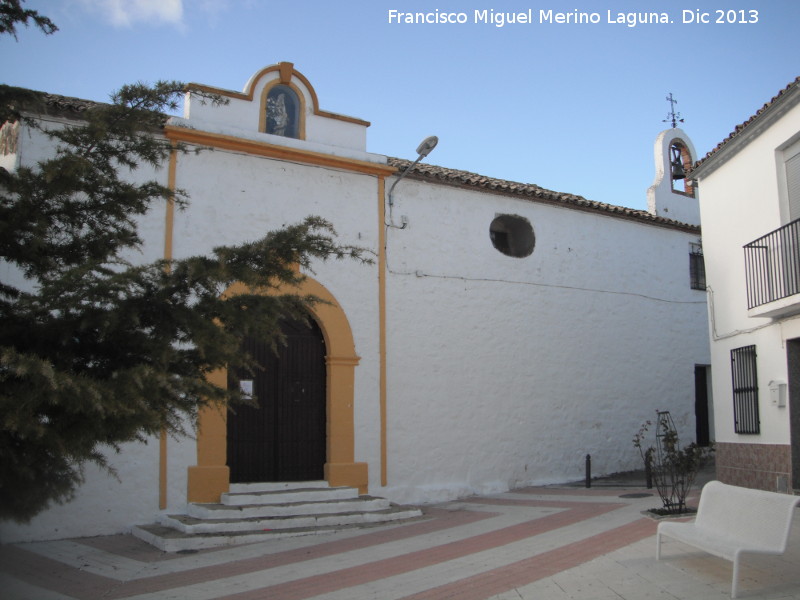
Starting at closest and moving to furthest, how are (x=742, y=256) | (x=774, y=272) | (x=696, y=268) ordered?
1. (x=774, y=272)
2. (x=742, y=256)
3. (x=696, y=268)

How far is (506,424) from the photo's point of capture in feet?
38.3

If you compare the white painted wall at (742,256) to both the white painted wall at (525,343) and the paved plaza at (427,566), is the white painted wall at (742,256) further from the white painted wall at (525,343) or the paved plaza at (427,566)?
the paved plaza at (427,566)

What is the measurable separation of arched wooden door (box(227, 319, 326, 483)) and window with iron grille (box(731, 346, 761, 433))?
5651 mm

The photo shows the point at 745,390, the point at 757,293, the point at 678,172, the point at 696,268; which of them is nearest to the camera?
the point at 757,293

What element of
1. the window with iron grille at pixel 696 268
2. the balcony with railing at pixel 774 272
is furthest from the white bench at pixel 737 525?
the window with iron grille at pixel 696 268

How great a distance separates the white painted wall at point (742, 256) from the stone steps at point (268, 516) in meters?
4.67

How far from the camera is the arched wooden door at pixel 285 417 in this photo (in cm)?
959

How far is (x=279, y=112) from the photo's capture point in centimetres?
1057

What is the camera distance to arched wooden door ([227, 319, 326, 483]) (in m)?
9.59

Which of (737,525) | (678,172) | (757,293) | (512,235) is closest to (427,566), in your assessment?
(737,525)

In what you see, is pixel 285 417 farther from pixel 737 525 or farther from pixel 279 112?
pixel 737 525

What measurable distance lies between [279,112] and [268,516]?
5440 mm

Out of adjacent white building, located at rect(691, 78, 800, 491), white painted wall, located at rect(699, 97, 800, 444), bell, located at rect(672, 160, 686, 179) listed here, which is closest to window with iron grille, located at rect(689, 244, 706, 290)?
bell, located at rect(672, 160, 686, 179)

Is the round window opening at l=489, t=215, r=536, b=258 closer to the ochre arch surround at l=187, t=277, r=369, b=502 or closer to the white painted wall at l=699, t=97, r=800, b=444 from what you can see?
the white painted wall at l=699, t=97, r=800, b=444
